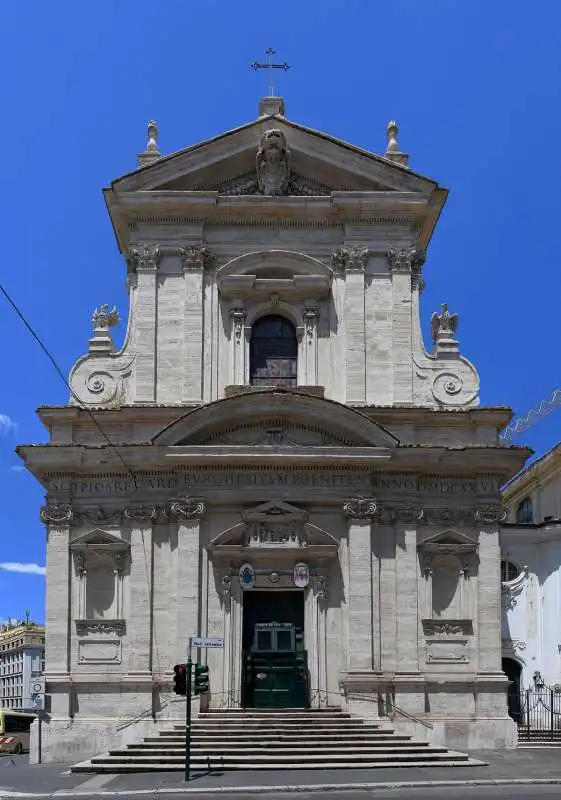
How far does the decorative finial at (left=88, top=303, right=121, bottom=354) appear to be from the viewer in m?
31.0

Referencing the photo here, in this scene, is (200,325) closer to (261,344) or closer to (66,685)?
(261,344)

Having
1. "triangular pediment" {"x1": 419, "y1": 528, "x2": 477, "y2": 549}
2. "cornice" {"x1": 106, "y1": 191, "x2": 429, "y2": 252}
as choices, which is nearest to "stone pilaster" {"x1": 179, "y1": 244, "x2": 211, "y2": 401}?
"cornice" {"x1": 106, "y1": 191, "x2": 429, "y2": 252}

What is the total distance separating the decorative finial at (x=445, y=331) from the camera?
31078mm

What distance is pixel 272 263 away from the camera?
103 feet

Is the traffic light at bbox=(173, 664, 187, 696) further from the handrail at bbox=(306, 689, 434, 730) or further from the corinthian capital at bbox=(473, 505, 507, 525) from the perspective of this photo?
the corinthian capital at bbox=(473, 505, 507, 525)

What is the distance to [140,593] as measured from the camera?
29.0m

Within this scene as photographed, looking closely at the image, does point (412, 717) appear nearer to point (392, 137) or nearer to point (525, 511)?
point (392, 137)

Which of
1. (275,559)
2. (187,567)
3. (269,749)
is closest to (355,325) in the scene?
(275,559)

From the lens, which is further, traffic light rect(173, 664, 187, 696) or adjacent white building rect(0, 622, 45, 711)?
adjacent white building rect(0, 622, 45, 711)

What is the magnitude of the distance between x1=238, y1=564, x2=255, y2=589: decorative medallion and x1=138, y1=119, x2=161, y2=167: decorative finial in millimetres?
11153

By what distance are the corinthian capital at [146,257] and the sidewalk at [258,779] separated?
41.3 feet

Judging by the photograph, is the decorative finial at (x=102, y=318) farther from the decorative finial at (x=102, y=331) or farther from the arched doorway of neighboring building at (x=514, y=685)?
the arched doorway of neighboring building at (x=514, y=685)

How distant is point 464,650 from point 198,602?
6.52m

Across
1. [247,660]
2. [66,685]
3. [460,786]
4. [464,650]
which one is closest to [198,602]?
→ [247,660]
